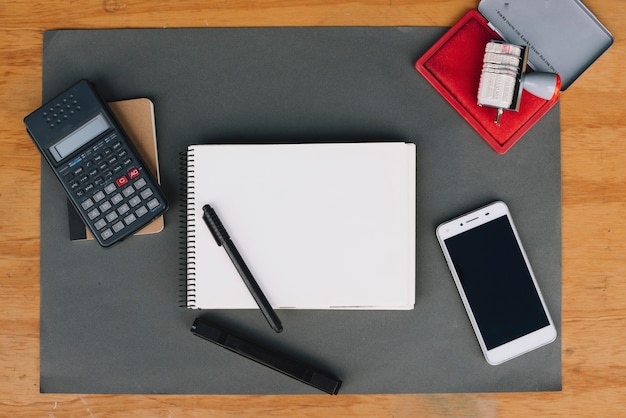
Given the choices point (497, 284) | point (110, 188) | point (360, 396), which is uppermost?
point (110, 188)

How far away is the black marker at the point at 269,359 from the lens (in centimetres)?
54

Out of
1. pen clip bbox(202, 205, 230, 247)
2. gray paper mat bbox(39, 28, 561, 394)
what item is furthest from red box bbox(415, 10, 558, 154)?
pen clip bbox(202, 205, 230, 247)

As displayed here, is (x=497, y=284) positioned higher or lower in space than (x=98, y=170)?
lower

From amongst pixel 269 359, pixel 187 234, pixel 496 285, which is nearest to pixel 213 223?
pixel 187 234

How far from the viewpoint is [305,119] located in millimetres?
554

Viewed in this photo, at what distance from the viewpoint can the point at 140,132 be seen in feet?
1.82

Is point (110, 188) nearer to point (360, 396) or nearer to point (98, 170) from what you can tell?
point (98, 170)

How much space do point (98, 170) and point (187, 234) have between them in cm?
11

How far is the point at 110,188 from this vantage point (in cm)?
53

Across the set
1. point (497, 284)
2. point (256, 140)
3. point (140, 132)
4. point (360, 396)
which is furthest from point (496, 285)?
point (140, 132)

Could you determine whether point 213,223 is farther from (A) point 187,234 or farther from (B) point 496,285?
(B) point 496,285

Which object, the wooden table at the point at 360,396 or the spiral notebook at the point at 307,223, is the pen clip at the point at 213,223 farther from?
the wooden table at the point at 360,396

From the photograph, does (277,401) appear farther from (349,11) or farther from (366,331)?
(349,11)

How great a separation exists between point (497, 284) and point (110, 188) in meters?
0.42
